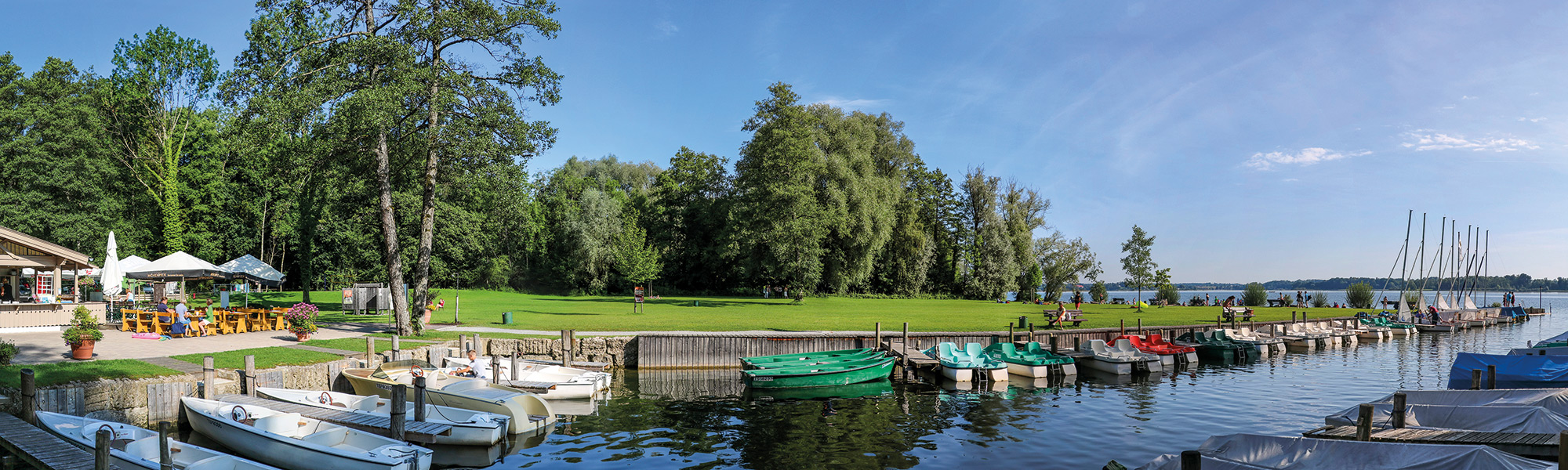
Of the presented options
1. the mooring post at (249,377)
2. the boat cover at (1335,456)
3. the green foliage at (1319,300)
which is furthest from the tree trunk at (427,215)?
the green foliage at (1319,300)

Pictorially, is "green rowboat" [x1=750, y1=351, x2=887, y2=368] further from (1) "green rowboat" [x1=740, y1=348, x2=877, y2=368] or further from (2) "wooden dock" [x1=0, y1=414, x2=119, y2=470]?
(2) "wooden dock" [x1=0, y1=414, x2=119, y2=470]

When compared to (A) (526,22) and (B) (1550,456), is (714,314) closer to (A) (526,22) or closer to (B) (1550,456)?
(A) (526,22)

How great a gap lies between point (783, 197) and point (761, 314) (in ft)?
37.7

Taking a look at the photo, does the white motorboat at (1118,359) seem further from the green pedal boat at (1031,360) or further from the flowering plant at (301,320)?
the flowering plant at (301,320)

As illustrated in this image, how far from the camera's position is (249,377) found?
1653 cm

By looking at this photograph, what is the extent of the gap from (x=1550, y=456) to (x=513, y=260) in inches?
2952

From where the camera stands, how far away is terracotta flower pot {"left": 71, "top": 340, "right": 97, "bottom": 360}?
1748 centimetres

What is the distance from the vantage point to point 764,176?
51.6 m

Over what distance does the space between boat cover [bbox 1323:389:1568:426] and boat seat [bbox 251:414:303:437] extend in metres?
19.1

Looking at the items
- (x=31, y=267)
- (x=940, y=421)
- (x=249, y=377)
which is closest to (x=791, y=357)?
(x=940, y=421)

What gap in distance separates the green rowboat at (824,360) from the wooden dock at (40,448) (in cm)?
1563

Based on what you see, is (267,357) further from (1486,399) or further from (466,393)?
(1486,399)

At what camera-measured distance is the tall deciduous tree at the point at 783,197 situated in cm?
5009

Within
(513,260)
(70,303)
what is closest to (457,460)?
(70,303)
